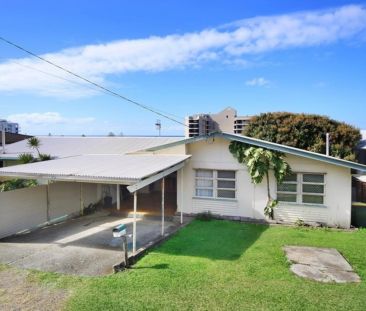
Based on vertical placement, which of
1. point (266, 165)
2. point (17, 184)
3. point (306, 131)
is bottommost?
point (17, 184)

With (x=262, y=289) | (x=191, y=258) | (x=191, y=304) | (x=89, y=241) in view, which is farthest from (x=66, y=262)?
(x=262, y=289)

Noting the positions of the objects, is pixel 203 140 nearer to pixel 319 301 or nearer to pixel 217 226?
pixel 217 226

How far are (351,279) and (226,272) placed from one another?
304 cm

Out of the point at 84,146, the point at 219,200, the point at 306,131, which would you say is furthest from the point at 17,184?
the point at 306,131

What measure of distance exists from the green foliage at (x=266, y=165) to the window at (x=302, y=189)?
41 centimetres

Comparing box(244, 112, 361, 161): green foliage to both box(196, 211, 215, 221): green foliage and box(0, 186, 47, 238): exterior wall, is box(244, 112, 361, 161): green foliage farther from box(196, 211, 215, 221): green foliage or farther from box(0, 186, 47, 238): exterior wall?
box(0, 186, 47, 238): exterior wall

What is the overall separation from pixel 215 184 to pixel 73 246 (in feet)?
22.1

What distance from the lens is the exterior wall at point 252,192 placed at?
42.3ft

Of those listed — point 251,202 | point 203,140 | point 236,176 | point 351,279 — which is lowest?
point 351,279

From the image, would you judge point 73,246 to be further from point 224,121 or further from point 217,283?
point 224,121

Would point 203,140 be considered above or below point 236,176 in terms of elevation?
above

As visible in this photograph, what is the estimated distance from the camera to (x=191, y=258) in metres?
9.12

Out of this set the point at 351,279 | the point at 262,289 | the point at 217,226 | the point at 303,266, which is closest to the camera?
the point at 262,289

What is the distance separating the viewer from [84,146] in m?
21.5
